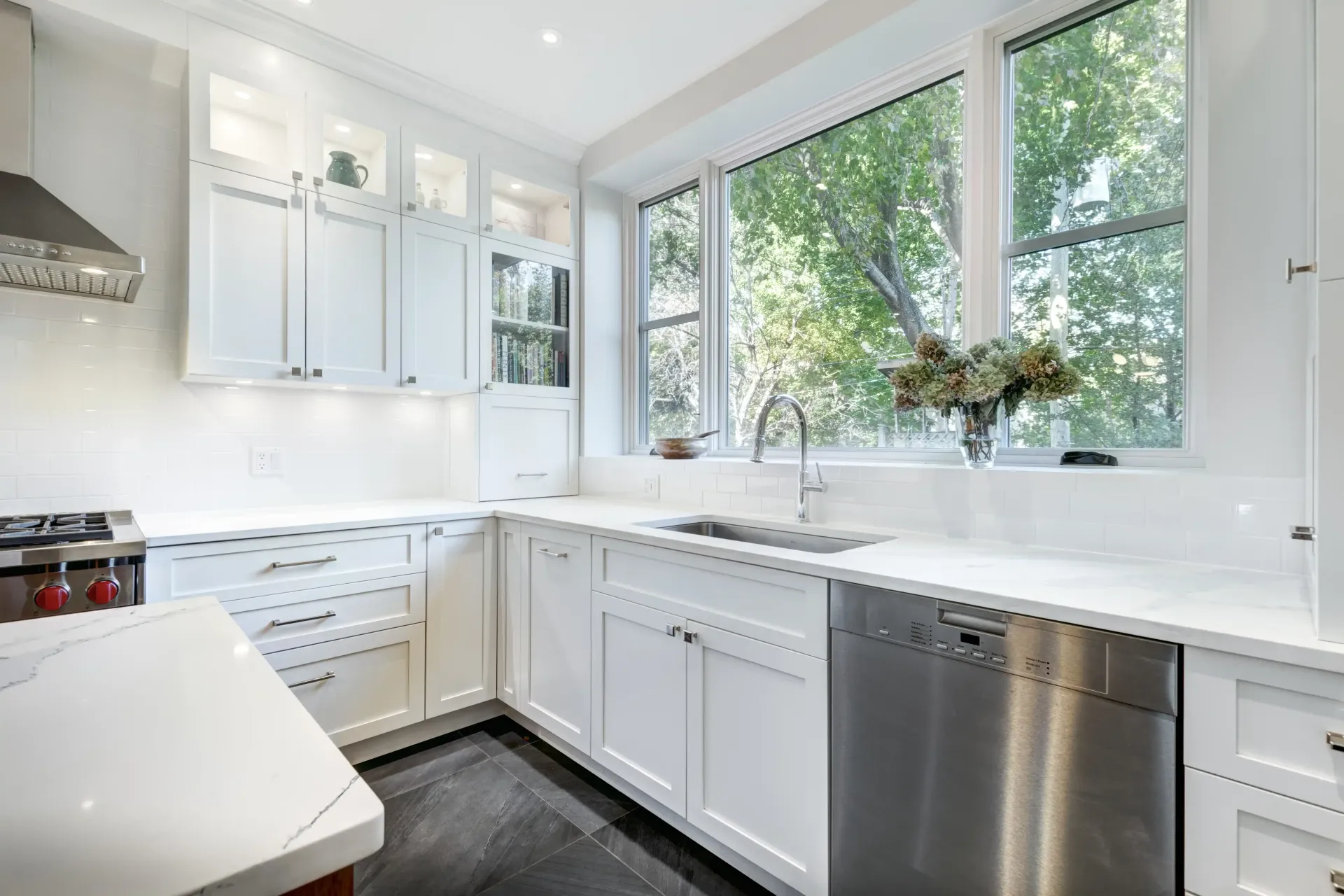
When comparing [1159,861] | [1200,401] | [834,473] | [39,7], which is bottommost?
[1159,861]

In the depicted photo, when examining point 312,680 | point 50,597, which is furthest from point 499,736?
point 50,597

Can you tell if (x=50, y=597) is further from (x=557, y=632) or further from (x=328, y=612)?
(x=557, y=632)

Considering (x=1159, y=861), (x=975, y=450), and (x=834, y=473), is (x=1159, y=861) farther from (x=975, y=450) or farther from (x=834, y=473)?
(x=834, y=473)

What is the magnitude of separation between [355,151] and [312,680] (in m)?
2.02

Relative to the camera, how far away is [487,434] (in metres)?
2.86

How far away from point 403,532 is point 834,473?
5.18 ft

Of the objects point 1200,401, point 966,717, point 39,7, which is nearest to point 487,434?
point 39,7

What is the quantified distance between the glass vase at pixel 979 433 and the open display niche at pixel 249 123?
2.49m

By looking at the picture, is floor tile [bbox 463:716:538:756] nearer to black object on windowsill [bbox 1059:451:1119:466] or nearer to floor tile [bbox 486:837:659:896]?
floor tile [bbox 486:837:659:896]

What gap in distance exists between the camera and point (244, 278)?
7.32 feet

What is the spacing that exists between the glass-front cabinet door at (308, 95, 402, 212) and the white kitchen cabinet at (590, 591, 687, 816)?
1819mm

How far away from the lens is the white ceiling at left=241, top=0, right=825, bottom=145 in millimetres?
2154

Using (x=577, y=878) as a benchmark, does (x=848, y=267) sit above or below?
above

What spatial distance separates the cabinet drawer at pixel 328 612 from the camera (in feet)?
6.79
